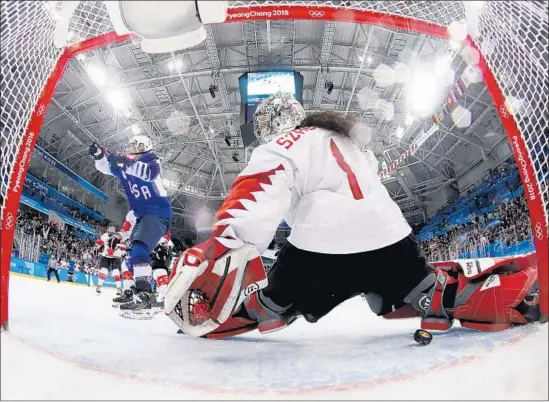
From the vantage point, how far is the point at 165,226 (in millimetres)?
2656

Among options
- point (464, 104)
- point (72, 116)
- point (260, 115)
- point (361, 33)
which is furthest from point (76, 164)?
point (260, 115)

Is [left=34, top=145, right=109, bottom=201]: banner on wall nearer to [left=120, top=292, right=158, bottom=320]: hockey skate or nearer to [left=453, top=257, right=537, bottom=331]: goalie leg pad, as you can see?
[left=120, top=292, right=158, bottom=320]: hockey skate

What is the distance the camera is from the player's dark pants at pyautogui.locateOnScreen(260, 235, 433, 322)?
119 cm

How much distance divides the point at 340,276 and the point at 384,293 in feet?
0.58

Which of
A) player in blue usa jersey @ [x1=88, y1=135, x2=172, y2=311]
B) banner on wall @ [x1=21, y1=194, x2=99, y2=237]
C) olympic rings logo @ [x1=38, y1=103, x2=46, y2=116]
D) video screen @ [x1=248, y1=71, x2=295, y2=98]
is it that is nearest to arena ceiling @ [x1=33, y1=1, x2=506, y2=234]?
video screen @ [x1=248, y1=71, x2=295, y2=98]

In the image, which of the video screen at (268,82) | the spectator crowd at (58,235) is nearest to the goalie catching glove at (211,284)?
the video screen at (268,82)

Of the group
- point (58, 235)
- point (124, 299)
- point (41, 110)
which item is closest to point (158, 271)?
point (124, 299)

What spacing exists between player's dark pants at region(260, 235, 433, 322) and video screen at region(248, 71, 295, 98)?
21.4 ft

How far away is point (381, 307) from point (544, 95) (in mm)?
767

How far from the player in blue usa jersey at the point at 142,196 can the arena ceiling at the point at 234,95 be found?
19.5ft

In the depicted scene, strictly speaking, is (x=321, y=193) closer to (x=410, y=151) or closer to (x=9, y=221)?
(x=9, y=221)

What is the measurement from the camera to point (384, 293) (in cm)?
128

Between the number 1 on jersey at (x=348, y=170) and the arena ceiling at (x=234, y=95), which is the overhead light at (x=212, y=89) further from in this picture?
the number 1 on jersey at (x=348, y=170)

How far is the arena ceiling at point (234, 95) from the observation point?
30.7ft
